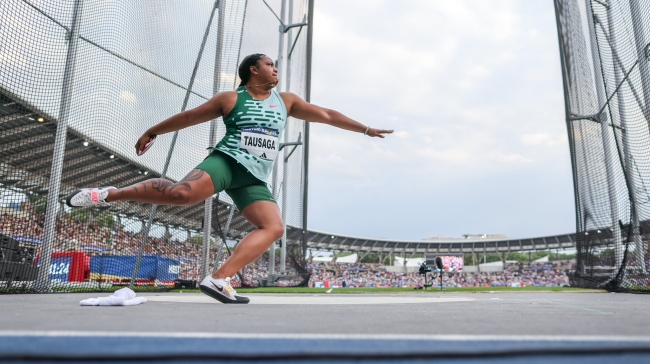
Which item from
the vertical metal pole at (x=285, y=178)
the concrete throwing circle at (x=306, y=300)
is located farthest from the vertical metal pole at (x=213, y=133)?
the vertical metal pole at (x=285, y=178)

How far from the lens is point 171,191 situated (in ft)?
8.43

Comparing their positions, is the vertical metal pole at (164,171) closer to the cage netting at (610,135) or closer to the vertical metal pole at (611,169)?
the cage netting at (610,135)

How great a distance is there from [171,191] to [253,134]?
629 mm

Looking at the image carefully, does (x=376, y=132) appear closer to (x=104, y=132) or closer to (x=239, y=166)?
(x=239, y=166)

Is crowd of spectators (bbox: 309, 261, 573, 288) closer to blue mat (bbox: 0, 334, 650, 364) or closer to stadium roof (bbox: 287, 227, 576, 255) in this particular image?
stadium roof (bbox: 287, 227, 576, 255)

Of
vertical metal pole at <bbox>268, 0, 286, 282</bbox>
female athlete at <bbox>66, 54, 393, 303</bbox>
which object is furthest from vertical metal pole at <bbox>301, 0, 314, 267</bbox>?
female athlete at <bbox>66, 54, 393, 303</bbox>

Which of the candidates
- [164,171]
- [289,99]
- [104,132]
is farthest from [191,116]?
[164,171]

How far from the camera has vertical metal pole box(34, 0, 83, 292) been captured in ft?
17.2

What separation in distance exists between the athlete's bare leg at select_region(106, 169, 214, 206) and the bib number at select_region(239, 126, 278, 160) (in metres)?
0.33

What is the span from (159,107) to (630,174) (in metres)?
7.22

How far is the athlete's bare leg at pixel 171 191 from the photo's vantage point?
2562mm

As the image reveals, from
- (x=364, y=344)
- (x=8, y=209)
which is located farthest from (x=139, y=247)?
(x=364, y=344)

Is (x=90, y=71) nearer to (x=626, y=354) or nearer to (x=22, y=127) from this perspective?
(x=22, y=127)

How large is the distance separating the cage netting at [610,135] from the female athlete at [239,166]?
17.7ft
